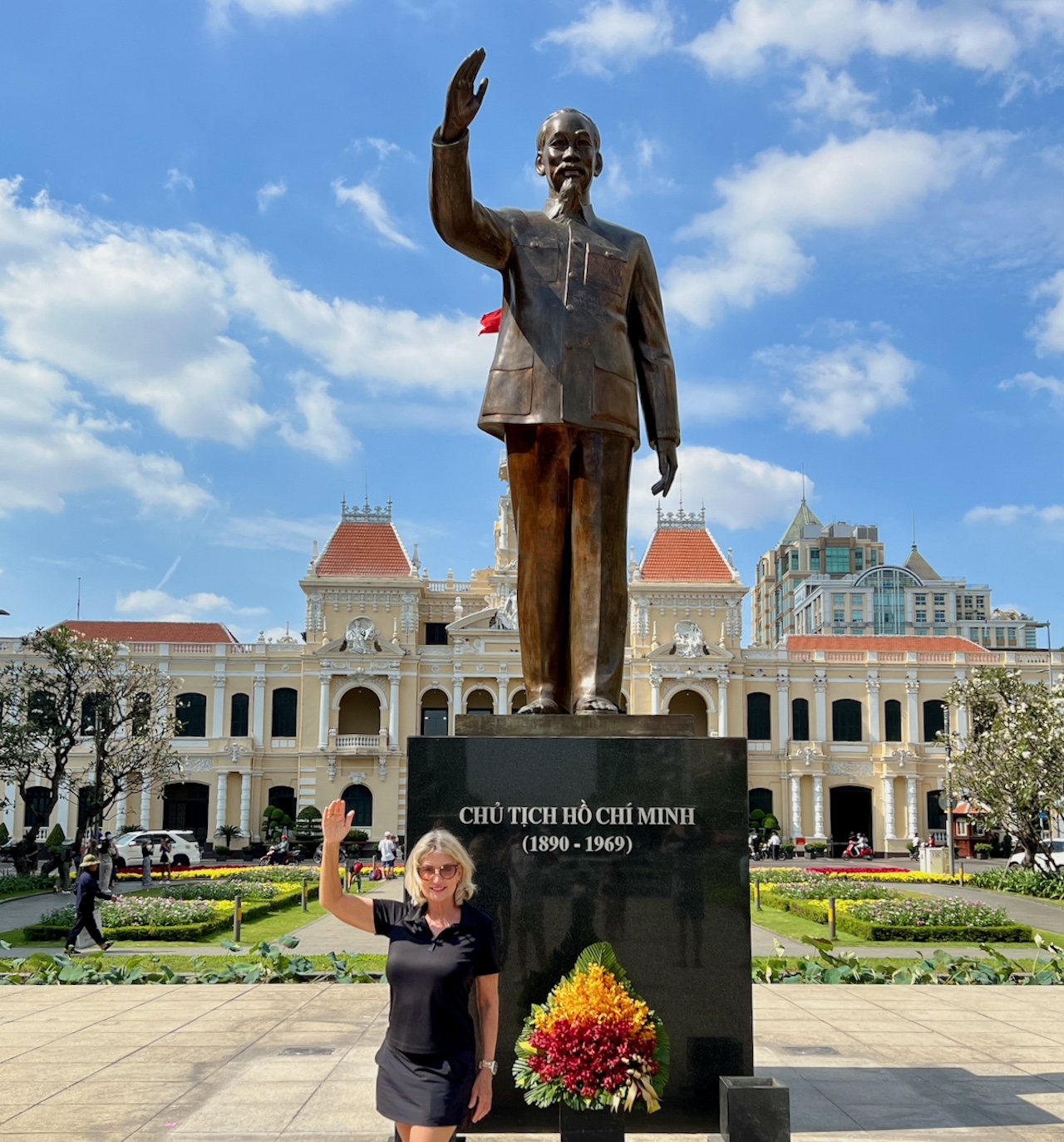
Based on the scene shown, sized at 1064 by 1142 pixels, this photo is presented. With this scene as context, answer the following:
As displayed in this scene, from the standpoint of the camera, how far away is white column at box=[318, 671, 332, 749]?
43750 millimetres

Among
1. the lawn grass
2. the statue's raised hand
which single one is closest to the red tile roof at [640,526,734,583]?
the lawn grass

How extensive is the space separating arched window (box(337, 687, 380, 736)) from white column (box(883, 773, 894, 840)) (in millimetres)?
20163

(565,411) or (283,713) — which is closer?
(565,411)

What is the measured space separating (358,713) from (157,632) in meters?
9.01

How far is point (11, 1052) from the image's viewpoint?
6.48m

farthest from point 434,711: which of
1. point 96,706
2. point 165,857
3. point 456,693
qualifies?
point 96,706

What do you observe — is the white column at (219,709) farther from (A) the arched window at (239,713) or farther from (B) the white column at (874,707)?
(B) the white column at (874,707)

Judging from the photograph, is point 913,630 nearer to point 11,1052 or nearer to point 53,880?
point 53,880

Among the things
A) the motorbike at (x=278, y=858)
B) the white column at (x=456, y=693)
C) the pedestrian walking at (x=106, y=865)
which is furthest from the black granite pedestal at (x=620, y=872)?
the white column at (x=456, y=693)

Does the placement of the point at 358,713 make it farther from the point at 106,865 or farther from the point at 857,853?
the point at 106,865

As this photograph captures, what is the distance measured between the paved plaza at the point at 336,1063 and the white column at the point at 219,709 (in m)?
36.1

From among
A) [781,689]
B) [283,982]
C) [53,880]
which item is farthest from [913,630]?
[283,982]

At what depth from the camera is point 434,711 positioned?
46.6m

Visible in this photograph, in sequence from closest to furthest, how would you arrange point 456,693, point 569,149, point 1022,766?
point 569,149 → point 1022,766 → point 456,693
